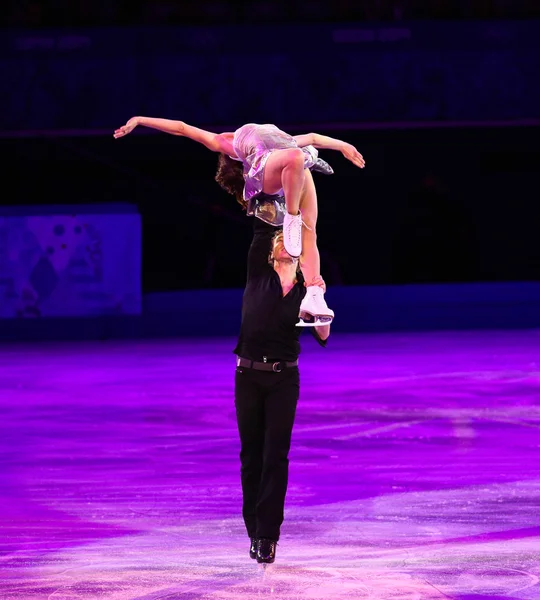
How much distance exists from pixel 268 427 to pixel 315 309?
0.61 m

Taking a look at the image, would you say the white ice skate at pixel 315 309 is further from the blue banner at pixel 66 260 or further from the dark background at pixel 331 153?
the dark background at pixel 331 153

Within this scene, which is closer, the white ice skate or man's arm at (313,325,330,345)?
the white ice skate

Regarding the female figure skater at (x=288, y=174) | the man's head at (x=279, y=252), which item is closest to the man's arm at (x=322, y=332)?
the female figure skater at (x=288, y=174)

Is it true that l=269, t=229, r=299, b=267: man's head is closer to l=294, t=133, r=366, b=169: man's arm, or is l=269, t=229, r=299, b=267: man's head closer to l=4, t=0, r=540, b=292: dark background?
l=294, t=133, r=366, b=169: man's arm

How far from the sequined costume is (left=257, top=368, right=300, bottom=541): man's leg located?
0.62 metres

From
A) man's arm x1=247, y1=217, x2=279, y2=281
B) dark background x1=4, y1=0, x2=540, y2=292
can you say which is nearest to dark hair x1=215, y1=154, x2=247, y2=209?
man's arm x1=247, y1=217, x2=279, y2=281

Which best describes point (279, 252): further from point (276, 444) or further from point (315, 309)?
point (276, 444)

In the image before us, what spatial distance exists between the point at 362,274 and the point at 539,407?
1038cm

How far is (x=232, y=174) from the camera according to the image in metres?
5.23

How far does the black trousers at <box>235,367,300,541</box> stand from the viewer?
5.14 m

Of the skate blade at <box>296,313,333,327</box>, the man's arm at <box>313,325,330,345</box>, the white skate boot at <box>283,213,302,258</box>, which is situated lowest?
the man's arm at <box>313,325,330,345</box>

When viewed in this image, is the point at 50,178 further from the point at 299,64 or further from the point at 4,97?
the point at 299,64

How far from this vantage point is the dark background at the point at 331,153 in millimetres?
18078

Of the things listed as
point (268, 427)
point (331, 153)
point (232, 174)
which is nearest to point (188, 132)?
point (232, 174)
